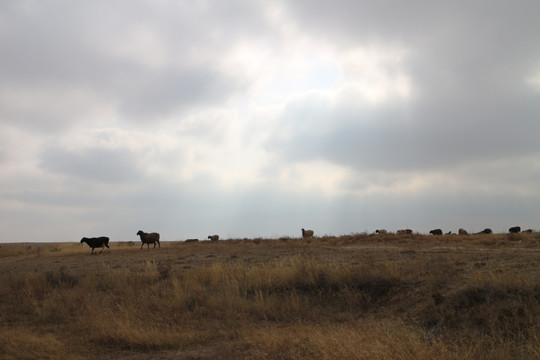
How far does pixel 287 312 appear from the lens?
42.0ft

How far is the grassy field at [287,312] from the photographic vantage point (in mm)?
8492

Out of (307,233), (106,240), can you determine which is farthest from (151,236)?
(307,233)

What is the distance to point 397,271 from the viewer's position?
47.5 feet

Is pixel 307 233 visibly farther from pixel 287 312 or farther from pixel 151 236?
pixel 287 312

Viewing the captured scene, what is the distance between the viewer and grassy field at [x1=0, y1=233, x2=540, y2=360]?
27.9 feet

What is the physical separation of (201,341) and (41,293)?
1037cm

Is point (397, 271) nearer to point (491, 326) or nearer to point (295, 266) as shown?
point (295, 266)

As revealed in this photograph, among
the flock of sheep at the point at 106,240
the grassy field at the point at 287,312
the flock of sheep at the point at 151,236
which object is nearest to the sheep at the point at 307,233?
the flock of sheep at the point at 151,236

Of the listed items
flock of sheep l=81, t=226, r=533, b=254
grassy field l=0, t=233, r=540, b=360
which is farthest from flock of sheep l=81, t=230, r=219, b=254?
grassy field l=0, t=233, r=540, b=360

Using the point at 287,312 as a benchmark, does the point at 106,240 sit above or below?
above

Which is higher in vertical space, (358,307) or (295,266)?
(295,266)

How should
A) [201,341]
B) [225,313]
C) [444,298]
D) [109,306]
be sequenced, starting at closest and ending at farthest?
[201,341], [444,298], [225,313], [109,306]

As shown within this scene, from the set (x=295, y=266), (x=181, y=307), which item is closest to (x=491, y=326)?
(x=295, y=266)

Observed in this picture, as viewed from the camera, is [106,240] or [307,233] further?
[307,233]
